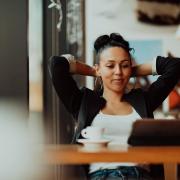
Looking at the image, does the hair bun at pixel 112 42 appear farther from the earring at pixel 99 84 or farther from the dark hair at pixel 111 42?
the earring at pixel 99 84

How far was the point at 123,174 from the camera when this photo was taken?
3.93 feet

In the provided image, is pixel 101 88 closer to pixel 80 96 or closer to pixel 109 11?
pixel 80 96

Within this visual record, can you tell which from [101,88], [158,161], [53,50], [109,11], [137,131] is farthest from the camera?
[109,11]

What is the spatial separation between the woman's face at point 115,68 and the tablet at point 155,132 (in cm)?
55

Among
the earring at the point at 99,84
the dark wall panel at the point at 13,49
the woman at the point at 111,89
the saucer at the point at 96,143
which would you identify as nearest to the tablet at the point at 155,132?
the saucer at the point at 96,143

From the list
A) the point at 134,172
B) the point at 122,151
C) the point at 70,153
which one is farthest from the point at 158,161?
the point at 134,172

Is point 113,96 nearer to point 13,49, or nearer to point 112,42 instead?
point 112,42

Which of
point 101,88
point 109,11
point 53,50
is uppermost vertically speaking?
point 109,11

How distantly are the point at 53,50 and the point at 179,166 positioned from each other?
81 centimetres

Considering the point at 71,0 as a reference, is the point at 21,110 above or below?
below

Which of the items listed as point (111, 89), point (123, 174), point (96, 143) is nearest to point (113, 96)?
point (111, 89)

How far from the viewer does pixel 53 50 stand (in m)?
1.75

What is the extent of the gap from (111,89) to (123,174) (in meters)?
0.42

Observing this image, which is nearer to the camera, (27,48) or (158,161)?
(158,161)
